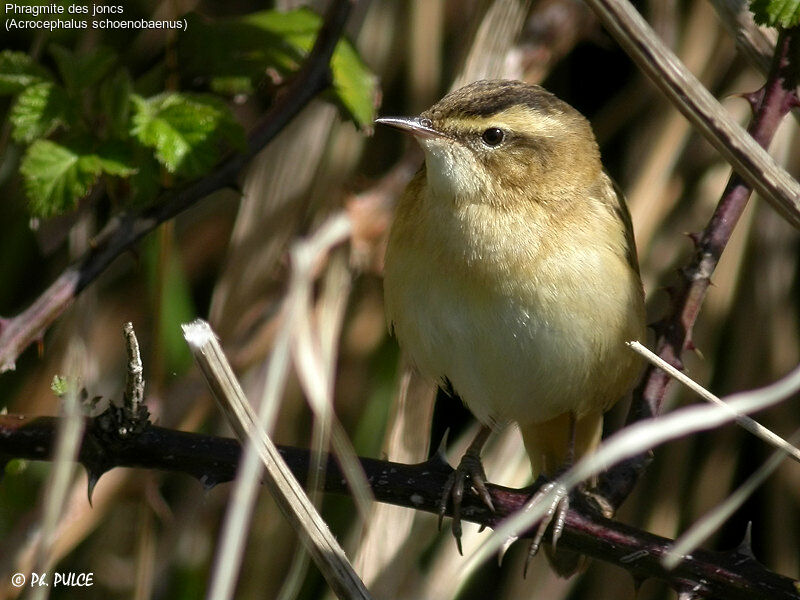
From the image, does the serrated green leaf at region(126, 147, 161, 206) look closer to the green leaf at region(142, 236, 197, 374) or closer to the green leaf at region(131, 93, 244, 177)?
the green leaf at region(131, 93, 244, 177)

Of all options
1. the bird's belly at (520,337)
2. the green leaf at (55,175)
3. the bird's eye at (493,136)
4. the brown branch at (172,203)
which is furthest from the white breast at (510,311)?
the green leaf at (55,175)

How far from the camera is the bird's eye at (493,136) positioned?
7.55 feet

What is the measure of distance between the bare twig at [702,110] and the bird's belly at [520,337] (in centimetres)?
47

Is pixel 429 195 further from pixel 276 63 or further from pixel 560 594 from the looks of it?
pixel 560 594

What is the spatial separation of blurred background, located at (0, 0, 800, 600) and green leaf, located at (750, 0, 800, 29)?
1112 millimetres

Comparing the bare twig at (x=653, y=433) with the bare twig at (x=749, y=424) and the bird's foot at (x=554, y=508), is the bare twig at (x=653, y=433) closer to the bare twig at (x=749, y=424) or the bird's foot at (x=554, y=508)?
the bare twig at (x=749, y=424)

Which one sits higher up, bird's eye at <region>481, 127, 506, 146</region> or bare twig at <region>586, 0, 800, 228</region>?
bare twig at <region>586, 0, 800, 228</region>

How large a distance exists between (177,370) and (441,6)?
146 cm

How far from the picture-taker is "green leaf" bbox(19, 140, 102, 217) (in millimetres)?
1986

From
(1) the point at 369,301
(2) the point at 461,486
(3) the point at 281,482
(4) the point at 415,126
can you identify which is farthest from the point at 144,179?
(1) the point at 369,301

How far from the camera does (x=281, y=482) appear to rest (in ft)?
5.26

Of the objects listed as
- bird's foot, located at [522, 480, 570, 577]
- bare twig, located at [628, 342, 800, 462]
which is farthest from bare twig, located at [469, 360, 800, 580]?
bird's foot, located at [522, 480, 570, 577]

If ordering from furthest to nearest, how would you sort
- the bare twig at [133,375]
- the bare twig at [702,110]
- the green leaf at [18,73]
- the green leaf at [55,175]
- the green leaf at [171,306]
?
the green leaf at [171,306] < the green leaf at [18,73] < the green leaf at [55,175] < the bare twig at [702,110] < the bare twig at [133,375]

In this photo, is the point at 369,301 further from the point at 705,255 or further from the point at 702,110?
the point at 702,110
